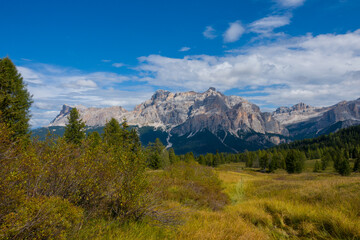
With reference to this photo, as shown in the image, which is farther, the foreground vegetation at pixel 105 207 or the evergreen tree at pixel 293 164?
the evergreen tree at pixel 293 164

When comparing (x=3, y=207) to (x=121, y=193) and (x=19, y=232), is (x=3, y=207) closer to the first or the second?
(x=19, y=232)

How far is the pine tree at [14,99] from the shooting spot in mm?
20906

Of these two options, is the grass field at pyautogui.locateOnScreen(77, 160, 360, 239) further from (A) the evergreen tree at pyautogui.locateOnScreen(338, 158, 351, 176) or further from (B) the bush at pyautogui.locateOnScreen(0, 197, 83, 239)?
(A) the evergreen tree at pyautogui.locateOnScreen(338, 158, 351, 176)

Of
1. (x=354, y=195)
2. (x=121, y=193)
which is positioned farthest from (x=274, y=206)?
(x=121, y=193)

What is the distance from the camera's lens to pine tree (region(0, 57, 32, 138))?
20906 millimetres

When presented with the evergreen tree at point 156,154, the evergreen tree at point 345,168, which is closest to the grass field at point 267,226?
the evergreen tree at point 156,154

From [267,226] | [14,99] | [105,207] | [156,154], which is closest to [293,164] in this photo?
[156,154]

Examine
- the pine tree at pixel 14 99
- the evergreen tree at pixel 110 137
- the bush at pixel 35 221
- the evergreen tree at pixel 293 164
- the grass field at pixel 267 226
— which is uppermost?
the pine tree at pixel 14 99

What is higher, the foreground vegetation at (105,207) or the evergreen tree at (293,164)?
the foreground vegetation at (105,207)

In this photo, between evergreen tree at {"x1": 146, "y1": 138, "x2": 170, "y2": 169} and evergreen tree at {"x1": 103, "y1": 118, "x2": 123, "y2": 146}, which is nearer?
evergreen tree at {"x1": 146, "y1": 138, "x2": 170, "y2": 169}

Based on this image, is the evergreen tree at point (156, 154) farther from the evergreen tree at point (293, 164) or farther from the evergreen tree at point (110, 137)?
the evergreen tree at point (293, 164)

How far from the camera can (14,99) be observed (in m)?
21.4

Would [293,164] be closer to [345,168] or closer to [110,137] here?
[345,168]

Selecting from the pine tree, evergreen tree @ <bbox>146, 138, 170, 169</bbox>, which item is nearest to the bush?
evergreen tree @ <bbox>146, 138, 170, 169</bbox>
